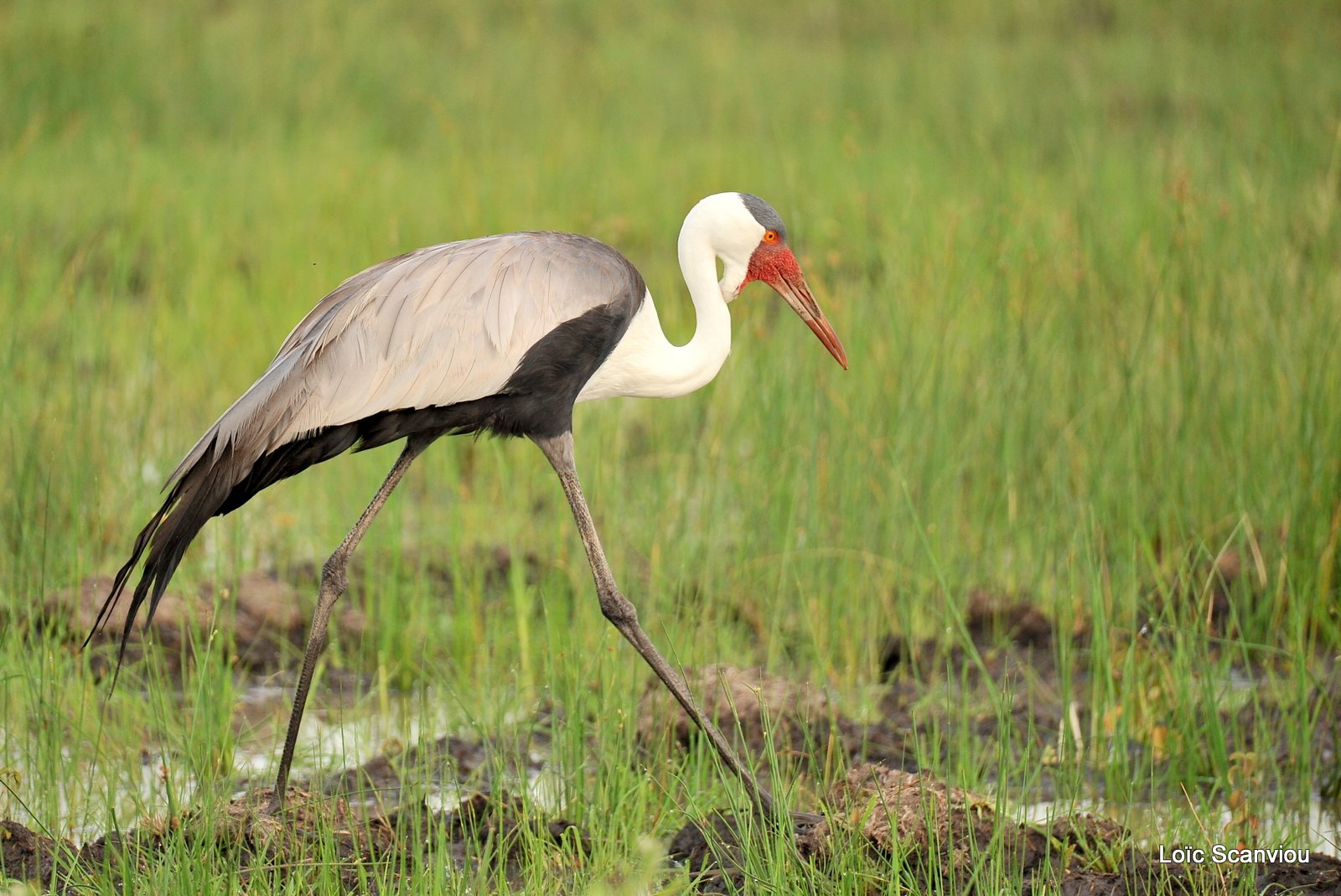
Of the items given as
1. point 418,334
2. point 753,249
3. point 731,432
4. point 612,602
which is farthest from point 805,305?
point 731,432

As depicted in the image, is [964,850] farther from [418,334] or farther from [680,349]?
[418,334]

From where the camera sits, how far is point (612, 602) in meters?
3.57

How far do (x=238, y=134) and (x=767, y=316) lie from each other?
379cm

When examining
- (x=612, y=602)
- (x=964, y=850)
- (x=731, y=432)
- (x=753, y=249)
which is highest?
(x=753, y=249)

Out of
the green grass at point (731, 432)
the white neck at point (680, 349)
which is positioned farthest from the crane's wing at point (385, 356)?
the green grass at point (731, 432)

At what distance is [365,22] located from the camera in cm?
1071

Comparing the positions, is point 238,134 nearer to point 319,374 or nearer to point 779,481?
point 779,481

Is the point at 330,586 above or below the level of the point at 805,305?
below

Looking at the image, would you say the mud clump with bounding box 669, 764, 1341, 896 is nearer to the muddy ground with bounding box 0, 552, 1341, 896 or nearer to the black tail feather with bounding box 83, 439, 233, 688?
the muddy ground with bounding box 0, 552, 1341, 896

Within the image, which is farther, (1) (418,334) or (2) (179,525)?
(1) (418,334)

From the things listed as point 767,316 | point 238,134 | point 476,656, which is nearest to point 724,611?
point 476,656

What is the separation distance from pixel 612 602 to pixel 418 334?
73 centimetres

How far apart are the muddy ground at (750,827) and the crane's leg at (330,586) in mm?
145

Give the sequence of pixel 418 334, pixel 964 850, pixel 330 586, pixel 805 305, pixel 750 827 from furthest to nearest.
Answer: pixel 805 305, pixel 330 586, pixel 418 334, pixel 964 850, pixel 750 827
